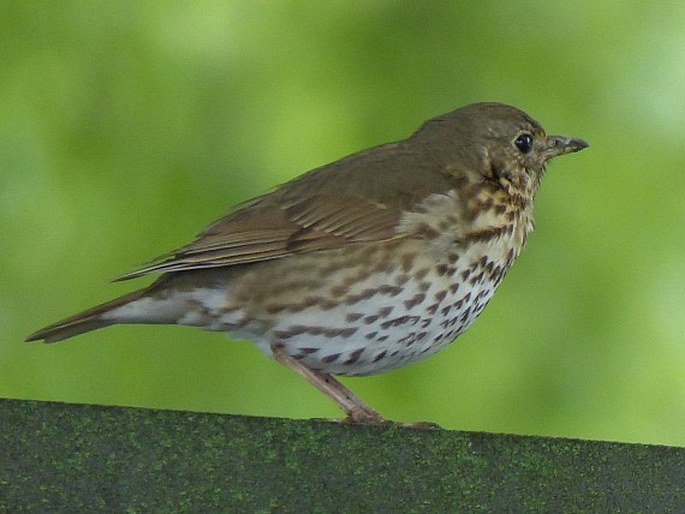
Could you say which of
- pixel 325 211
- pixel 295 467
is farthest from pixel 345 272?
pixel 295 467

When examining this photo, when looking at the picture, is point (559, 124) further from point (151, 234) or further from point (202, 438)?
point (202, 438)

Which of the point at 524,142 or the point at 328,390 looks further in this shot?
the point at 524,142

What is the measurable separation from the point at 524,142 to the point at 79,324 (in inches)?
54.1

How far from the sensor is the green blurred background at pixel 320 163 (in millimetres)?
4559

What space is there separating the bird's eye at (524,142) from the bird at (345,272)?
10.1 inches

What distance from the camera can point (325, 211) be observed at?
13.8ft

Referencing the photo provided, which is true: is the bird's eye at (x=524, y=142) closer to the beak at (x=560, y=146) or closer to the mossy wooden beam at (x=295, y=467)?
the beak at (x=560, y=146)

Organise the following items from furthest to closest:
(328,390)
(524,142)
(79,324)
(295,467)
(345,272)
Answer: (524,142), (328,390), (345,272), (79,324), (295,467)

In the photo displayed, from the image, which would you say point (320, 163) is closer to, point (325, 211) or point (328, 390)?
point (325, 211)

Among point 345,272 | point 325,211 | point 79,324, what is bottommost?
point 79,324

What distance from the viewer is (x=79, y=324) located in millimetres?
3879

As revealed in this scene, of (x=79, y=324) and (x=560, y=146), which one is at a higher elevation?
(x=560, y=146)

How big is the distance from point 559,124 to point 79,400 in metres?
1.58

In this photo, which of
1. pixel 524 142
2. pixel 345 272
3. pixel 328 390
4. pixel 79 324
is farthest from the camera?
pixel 524 142
